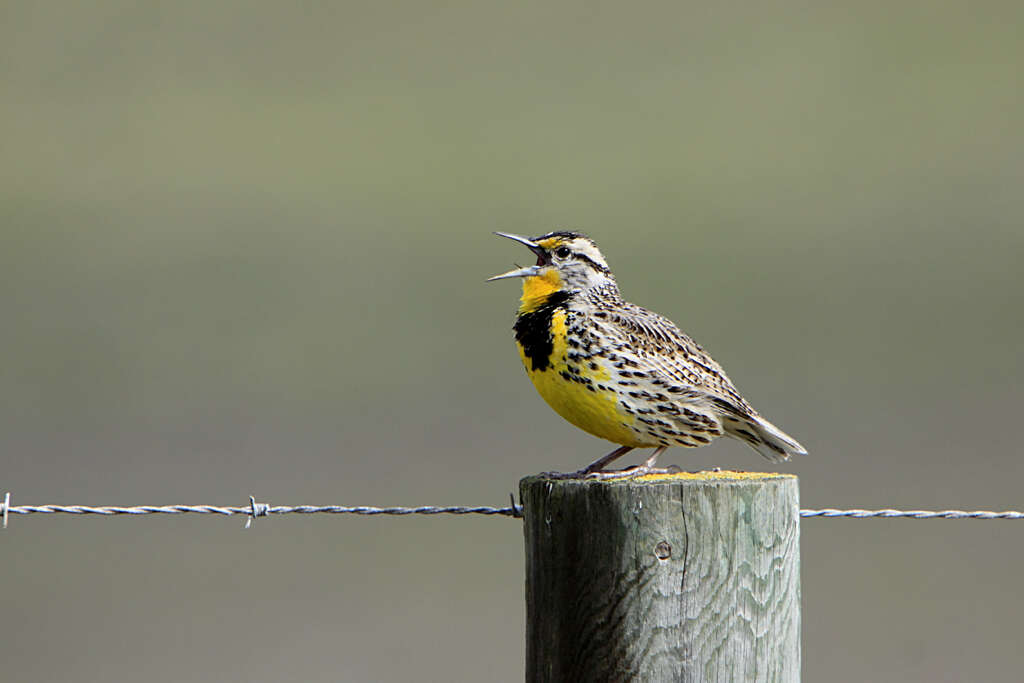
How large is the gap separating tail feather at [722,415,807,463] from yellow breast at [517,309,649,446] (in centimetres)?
22

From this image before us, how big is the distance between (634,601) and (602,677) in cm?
14

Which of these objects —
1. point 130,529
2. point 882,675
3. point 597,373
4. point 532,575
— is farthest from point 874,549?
point 532,575

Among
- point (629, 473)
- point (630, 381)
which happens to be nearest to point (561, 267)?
point (630, 381)

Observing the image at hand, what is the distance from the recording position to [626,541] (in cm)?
278

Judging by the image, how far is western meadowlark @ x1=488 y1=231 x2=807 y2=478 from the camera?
3.78m

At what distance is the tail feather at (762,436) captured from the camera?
3850mm

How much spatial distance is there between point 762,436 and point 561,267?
71cm

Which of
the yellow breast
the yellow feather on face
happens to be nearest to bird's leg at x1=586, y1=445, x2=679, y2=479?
the yellow breast

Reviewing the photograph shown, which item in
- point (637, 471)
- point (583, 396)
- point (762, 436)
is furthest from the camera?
point (762, 436)

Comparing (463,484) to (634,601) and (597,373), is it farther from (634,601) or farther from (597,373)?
(634,601)

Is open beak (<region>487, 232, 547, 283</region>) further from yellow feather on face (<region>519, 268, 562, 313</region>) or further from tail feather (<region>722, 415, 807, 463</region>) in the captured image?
tail feather (<region>722, 415, 807, 463</region>)

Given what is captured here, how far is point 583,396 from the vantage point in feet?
12.4

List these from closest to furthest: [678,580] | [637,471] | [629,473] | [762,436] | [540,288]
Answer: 1. [678,580]
2. [629,473]
3. [637,471]
4. [762,436]
5. [540,288]

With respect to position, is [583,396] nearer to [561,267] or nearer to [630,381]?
[630,381]
